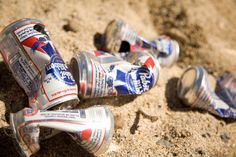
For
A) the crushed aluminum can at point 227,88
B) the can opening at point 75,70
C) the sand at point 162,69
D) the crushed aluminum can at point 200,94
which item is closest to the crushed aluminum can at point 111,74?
the can opening at point 75,70

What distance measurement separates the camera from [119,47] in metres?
1.79

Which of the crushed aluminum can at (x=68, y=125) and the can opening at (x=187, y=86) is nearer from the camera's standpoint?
the crushed aluminum can at (x=68, y=125)

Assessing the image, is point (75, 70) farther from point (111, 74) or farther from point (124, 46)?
point (124, 46)

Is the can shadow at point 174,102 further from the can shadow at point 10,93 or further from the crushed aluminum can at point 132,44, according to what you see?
the can shadow at point 10,93

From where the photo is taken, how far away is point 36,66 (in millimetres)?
1379

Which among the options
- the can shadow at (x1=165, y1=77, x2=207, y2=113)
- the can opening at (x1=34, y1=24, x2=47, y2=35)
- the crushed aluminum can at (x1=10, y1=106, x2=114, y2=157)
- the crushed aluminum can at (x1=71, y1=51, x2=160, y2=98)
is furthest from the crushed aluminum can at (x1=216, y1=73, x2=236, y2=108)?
the can opening at (x1=34, y1=24, x2=47, y2=35)

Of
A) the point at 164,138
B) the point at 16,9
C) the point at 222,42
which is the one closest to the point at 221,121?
the point at 164,138

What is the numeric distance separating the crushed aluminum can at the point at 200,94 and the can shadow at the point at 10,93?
0.69 m

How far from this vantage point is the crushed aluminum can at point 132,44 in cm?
178

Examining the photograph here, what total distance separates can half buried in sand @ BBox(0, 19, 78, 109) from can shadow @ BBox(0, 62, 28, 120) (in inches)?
3.7

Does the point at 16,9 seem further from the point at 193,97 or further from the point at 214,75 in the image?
the point at 214,75

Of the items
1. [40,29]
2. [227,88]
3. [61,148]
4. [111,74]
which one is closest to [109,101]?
[111,74]

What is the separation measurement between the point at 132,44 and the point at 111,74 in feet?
1.16

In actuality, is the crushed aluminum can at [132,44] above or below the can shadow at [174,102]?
above
